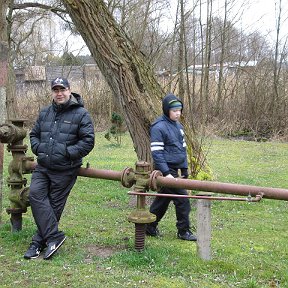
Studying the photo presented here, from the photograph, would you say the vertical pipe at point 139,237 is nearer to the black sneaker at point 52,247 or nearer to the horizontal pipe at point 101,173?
the horizontal pipe at point 101,173

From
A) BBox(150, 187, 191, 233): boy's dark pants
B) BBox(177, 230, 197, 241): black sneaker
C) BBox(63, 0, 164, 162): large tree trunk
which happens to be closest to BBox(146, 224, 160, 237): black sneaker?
BBox(150, 187, 191, 233): boy's dark pants

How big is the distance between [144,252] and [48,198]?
48.7 inches

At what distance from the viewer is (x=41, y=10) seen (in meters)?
22.2

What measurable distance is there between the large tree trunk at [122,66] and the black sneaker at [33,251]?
3323mm

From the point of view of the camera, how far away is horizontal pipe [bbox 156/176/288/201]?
15.4 feet

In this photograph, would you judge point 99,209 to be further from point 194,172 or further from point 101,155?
point 101,155

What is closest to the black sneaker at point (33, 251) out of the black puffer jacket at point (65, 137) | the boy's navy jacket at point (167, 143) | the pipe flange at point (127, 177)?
the black puffer jacket at point (65, 137)

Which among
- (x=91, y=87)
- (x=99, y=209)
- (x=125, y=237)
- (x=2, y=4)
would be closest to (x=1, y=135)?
(x=125, y=237)

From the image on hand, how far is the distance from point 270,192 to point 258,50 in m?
22.0

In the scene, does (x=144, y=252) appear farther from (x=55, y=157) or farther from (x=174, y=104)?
(x=174, y=104)

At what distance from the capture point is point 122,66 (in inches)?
320

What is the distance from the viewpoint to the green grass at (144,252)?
4730 millimetres

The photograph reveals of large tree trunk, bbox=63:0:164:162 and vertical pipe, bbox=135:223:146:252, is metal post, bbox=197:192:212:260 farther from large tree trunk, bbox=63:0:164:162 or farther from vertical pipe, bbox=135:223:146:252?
large tree trunk, bbox=63:0:164:162

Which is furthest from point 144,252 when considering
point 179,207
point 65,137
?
point 65,137
